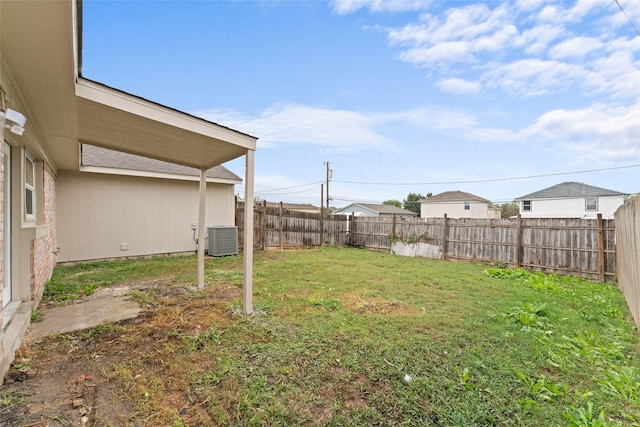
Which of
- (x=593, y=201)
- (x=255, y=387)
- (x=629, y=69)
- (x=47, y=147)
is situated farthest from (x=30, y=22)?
(x=593, y=201)

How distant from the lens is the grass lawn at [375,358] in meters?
1.96

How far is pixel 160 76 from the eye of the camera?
30.4 ft

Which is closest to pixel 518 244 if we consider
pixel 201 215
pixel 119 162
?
pixel 201 215

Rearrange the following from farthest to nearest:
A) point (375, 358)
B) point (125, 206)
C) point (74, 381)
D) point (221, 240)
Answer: point (221, 240)
point (125, 206)
point (375, 358)
point (74, 381)

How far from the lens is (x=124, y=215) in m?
8.05

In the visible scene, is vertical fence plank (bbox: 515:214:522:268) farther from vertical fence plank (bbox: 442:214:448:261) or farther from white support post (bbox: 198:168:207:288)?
white support post (bbox: 198:168:207:288)

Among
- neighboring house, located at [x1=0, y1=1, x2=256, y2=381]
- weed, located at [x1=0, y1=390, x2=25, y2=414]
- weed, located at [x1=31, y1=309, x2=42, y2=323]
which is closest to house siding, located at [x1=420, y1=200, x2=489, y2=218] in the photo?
neighboring house, located at [x1=0, y1=1, x2=256, y2=381]

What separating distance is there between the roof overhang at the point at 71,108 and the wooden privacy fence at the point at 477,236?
668 cm

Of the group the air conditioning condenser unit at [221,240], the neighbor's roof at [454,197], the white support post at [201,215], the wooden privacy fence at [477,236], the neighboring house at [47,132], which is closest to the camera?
the neighboring house at [47,132]

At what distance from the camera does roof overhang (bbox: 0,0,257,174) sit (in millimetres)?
1679

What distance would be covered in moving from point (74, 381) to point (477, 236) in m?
9.96

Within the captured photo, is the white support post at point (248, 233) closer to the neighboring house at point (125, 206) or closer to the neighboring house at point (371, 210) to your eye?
the neighboring house at point (125, 206)

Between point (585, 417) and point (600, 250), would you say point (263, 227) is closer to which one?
point (600, 250)

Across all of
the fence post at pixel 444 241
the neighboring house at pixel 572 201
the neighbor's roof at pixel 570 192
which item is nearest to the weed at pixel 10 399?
the fence post at pixel 444 241
